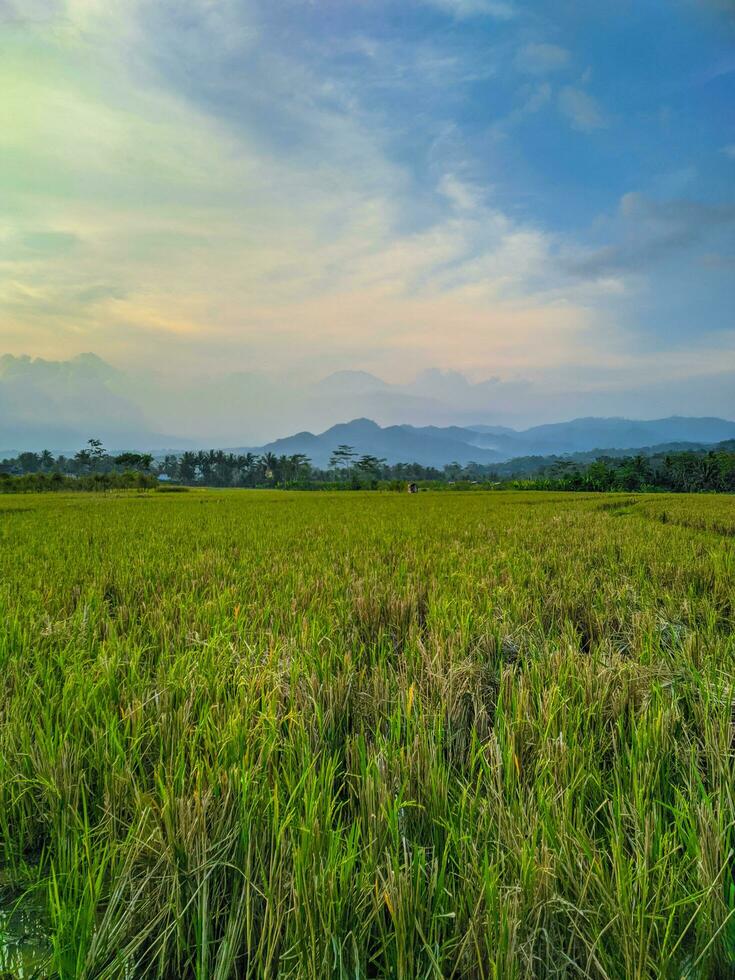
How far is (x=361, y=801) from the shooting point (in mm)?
1129

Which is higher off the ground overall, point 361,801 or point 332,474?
point 332,474

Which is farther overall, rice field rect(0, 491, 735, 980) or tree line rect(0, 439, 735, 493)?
tree line rect(0, 439, 735, 493)

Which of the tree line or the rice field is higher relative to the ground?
the tree line

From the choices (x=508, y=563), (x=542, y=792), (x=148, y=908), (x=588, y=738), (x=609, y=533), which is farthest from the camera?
(x=609, y=533)

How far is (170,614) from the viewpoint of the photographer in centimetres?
285

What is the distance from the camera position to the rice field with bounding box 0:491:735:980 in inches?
33.3

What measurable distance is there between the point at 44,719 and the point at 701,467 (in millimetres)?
80020

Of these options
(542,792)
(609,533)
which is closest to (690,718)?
(542,792)

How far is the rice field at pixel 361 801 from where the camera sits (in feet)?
2.77

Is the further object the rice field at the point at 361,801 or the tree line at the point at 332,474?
the tree line at the point at 332,474

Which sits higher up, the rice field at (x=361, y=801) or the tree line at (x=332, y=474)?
the tree line at (x=332, y=474)

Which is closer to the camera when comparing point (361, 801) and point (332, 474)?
point (361, 801)

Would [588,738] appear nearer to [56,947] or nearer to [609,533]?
[56,947]

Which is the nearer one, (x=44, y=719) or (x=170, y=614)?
(x=44, y=719)
